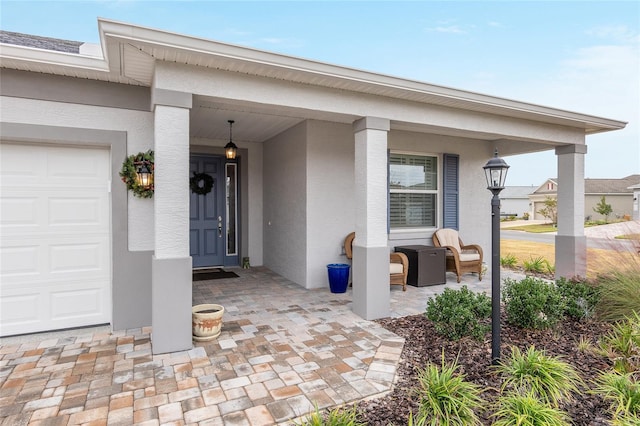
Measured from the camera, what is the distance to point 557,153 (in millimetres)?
6402

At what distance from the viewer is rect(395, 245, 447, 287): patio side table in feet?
19.9

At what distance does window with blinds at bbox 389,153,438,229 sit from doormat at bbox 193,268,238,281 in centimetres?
331

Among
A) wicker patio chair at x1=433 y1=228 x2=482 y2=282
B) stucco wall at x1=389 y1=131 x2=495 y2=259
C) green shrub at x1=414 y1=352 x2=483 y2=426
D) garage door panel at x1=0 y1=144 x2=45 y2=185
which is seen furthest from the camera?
stucco wall at x1=389 y1=131 x2=495 y2=259

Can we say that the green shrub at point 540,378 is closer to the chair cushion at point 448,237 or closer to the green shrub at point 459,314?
the green shrub at point 459,314

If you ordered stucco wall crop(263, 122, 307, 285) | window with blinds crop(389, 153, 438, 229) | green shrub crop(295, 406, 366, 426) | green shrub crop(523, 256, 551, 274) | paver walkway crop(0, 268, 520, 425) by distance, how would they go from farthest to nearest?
green shrub crop(523, 256, 551, 274) → window with blinds crop(389, 153, 438, 229) → stucco wall crop(263, 122, 307, 285) → paver walkway crop(0, 268, 520, 425) → green shrub crop(295, 406, 366, 426)

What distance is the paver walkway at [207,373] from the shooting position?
2363mm

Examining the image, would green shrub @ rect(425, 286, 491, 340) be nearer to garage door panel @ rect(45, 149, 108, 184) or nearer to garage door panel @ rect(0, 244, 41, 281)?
garage door panel @ rect(45, 149, 108, 184)

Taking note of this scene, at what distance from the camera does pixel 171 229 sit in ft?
11.0

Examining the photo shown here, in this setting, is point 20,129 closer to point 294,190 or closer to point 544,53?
point 294,190

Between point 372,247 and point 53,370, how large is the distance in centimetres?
335

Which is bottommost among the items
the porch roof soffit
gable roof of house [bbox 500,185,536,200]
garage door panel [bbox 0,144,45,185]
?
A: garage door panel [bbox 0,144,45,185]

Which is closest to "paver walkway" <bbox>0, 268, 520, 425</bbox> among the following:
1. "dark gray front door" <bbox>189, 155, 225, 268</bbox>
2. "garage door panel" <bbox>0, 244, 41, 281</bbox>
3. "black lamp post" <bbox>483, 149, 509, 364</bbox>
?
"garage door panel" <bbox>0, 244, 41, 281</bbox>

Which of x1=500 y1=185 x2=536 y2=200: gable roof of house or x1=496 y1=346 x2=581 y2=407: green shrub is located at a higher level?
x1=500 y1=185 x2=536 y2=200: gable roof of house

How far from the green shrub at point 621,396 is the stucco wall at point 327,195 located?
154 inches
